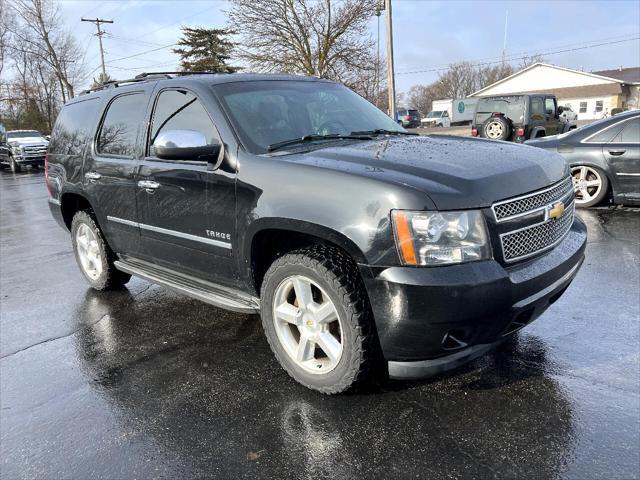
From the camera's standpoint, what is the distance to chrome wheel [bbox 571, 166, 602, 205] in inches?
305

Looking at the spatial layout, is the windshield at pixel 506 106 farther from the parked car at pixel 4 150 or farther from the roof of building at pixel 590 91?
the roof of building at pixel 590 91

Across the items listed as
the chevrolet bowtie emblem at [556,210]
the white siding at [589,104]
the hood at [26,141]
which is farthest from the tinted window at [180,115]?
the white siding at [589,104]

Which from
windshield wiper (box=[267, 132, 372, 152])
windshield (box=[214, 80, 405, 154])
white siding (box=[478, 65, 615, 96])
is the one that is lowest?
windshield wiper (box=[267, 132, 372, 152])

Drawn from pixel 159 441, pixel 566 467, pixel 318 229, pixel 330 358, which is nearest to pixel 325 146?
pixel 318 229

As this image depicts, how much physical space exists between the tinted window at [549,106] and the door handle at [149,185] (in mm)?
16284

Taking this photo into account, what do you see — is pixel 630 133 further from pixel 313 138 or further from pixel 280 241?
pixel 280 241

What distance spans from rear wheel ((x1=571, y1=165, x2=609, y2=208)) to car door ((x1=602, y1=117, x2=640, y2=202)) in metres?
0.21

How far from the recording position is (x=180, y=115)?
3.79 m

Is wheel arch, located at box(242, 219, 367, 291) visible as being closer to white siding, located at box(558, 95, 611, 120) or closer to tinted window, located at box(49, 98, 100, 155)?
tinted window, located at box(49, 98, 100, 155)

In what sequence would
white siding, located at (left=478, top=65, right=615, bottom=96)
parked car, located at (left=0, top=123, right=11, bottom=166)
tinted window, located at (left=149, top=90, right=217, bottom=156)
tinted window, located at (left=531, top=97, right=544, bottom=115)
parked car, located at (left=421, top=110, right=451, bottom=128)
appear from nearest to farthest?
tinted window, located at (left=149, top=90, right=217, bottom=156) < tinted window, located at (left=531, top=97, right=544, bottom=115) < parked car, located at (left=0, top=123, right=11, bottom=166) < parked car, located at (left=421, top=110, right=451, bottom=128) < white siding, located at (left=478, top=65, right=615, bottom=96)

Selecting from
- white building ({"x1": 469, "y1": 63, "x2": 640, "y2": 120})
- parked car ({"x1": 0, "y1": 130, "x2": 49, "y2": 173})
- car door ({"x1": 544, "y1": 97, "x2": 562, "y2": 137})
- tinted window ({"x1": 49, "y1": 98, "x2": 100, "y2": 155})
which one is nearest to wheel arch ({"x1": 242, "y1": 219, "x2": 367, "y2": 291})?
tinted window ({"x1": 49, "y1": 98, "x2": 100, "y2": 155})

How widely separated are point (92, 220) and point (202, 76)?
2.05 meters

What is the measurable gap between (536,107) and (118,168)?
15748mm

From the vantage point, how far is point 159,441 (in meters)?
2.72
